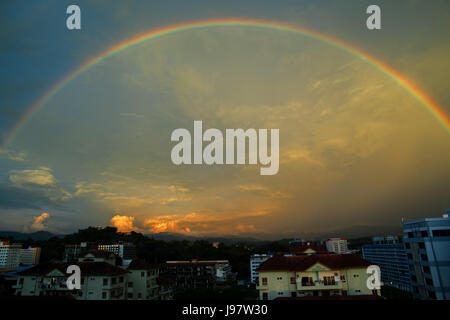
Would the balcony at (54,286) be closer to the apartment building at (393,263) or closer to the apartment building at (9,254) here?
the apartment building at (393,263)

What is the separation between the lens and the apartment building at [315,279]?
20.0 meters

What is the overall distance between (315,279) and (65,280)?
70.3 feet

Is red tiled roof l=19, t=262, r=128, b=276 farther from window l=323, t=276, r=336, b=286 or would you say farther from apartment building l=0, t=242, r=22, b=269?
apartment building l=0, t=242, r=22, b=269

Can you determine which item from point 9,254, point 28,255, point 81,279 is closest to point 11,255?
point 9,254

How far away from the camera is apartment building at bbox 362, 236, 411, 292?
173ft

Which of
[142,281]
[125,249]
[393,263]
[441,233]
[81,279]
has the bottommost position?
[393,263]

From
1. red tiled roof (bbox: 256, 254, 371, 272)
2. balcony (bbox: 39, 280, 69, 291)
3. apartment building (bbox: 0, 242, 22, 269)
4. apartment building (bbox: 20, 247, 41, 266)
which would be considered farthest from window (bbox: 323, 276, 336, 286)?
A: apartment building (bbox: 0, 242, 22, 269)

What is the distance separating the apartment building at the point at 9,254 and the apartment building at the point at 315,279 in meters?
116

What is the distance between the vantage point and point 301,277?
800 inches

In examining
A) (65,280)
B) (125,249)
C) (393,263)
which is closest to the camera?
(65,280)

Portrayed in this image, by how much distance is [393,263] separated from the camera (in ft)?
192

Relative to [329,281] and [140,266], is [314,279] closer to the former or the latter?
[329,281]

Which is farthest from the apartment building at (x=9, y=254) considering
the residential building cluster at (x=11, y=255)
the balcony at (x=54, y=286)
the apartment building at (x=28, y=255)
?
the balcony at (x=54, y=286)
